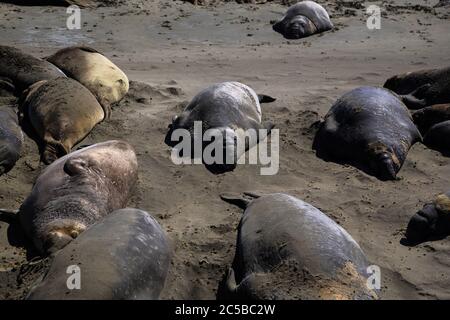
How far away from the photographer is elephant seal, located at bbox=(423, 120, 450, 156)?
5.55 m

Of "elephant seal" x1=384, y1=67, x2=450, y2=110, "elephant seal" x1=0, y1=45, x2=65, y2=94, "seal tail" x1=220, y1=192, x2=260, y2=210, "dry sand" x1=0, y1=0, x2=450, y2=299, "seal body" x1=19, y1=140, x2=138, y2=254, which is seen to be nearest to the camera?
"seal body" x1=19, y1=140, x2=138, y2=254

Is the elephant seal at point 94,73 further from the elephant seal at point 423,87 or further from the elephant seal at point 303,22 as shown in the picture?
the elephant seal at point 303,22

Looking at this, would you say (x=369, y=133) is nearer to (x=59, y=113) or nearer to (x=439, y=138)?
(x=439, y=138)

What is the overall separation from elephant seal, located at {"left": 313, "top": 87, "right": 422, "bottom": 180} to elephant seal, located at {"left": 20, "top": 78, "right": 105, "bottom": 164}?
93.1 inches

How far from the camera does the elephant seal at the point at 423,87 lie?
6.52m

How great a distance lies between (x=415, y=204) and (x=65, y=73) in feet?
13.8

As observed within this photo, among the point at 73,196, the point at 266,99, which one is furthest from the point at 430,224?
the point at 266,99

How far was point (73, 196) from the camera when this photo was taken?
3783 millimetres

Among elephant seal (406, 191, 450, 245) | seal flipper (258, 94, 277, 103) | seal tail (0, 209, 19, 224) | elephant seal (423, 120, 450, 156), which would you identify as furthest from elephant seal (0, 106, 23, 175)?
Result: elephant seal (423, 120, 450, 156)

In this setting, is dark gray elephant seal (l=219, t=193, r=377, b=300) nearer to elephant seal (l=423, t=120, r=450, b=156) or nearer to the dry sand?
the dry sand

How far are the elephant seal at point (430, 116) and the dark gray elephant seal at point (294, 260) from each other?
2.92 metres

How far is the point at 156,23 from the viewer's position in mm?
10375

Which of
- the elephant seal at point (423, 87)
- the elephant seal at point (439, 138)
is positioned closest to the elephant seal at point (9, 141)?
the elephant seal at point (439, 138)

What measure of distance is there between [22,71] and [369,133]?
13.0 feet
